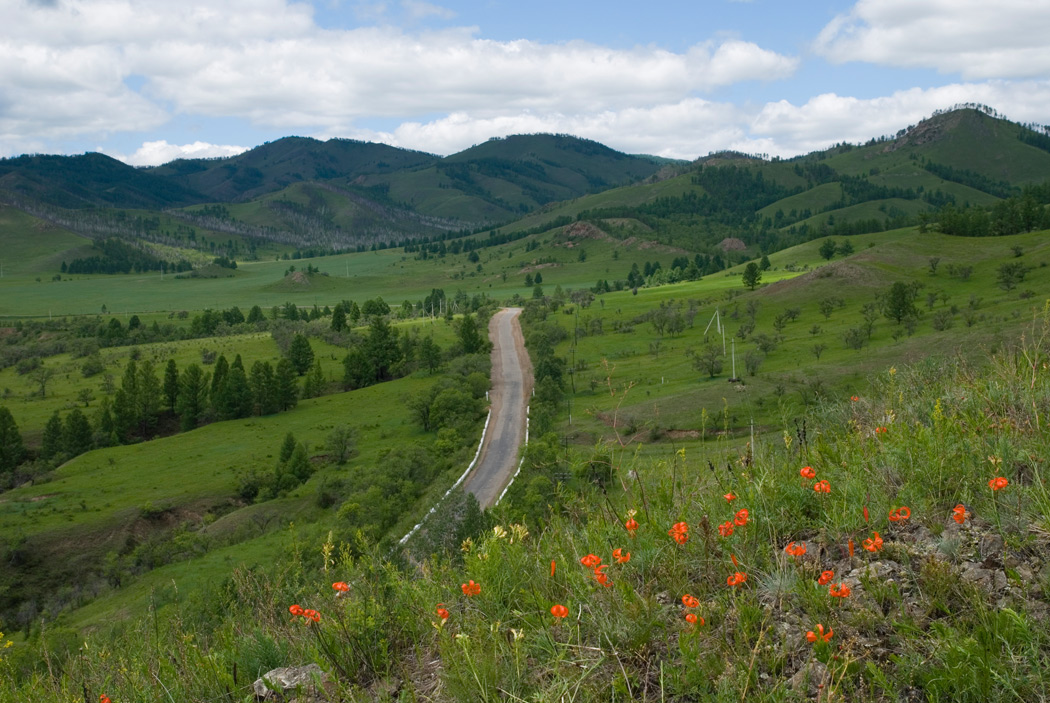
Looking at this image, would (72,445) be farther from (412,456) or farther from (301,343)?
(412,456)

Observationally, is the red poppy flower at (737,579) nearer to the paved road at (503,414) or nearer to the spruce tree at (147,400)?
the paved road at (503,414)

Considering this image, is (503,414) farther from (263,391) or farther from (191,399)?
(191,399)

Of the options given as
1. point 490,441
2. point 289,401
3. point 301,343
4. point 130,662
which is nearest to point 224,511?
point 490,441

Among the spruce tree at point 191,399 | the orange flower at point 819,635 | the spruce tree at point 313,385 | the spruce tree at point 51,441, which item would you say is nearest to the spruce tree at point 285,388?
the spruce tree at point 313,385

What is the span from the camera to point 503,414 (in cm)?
7038

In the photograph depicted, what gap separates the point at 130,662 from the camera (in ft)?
18.6

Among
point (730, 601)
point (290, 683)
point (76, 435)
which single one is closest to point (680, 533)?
point (730, 601)

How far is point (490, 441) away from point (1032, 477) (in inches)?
2244

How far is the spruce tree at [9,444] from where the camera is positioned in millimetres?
71125

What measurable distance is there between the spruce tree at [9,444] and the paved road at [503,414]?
168ft

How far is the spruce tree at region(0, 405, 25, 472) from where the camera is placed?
71125mm

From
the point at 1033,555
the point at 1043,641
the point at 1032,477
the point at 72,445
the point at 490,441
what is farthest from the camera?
the point at 72,445

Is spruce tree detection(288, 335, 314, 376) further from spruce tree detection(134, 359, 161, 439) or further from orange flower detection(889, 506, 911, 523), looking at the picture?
orange flower detection(889, 506, 911, 523)

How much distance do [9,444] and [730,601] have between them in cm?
8884
